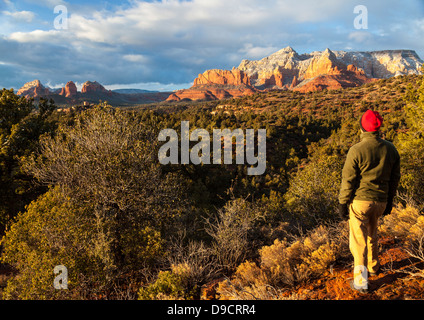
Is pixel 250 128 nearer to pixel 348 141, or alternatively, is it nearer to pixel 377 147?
pixel 348 141

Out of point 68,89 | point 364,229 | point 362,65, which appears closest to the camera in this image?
point 364,229

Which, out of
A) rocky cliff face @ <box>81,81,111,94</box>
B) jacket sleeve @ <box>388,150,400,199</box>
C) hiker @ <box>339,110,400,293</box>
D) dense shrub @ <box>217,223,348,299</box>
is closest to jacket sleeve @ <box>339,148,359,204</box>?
hiker @ <box>339,110,400,293</box>

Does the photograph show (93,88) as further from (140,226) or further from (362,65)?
(362,65)

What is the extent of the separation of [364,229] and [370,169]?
2.75 ft

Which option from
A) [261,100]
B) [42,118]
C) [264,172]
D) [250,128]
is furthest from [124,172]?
[261,100]

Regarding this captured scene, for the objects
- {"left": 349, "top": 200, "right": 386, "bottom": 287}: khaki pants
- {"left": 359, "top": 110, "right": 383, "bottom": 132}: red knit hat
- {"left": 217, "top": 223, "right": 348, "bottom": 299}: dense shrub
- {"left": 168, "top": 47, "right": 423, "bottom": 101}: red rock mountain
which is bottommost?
{"left": 217, "top": 223, "right": 348, "bottom": 299}: dense shrub

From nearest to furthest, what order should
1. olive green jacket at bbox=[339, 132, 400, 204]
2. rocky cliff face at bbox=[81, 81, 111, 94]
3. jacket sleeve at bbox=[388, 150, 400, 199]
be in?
olive green jacket at bbox=[339, 132, 400, 204]
jacket sleeve at bbox=[388, 150, 400, 199]
rocky cliff face at bbox=[81, 81, 111, 94]

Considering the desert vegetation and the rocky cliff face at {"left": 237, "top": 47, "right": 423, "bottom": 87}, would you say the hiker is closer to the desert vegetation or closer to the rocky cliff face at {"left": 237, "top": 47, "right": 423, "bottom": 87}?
the desert vegetation

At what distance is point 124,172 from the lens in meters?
6.95

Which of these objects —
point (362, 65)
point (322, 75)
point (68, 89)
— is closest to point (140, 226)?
point (322, 75)

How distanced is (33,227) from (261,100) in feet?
172

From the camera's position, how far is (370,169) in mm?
3117

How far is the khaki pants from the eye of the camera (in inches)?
124

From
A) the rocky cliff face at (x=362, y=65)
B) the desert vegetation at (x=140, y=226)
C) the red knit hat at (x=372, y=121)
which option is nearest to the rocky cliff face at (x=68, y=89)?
the rocky cliff face at (x=362, y=65)
